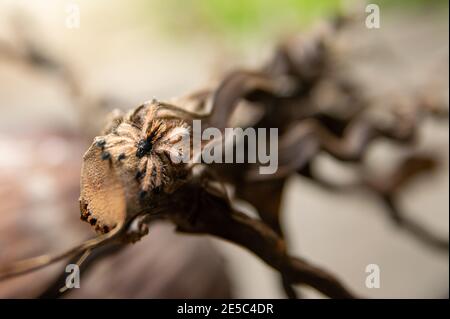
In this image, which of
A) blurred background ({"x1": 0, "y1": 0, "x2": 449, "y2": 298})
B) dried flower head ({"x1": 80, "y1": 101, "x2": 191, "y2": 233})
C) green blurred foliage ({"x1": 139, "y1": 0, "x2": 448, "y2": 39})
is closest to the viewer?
dried flower head ({"x1": 80, "y1": 101, "x2": 191, "y2": 233})

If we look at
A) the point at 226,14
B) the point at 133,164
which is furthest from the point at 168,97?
the point at 226,14

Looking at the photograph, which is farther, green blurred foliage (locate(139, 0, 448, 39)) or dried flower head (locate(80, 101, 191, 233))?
green blurred foliage (locate(139, 0, 448, 39))

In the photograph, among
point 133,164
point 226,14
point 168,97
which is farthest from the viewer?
point 226,14

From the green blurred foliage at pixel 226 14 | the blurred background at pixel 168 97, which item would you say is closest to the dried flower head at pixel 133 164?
the blurred background at pixel 168 97

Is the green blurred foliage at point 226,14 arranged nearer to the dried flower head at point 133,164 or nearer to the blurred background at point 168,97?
the blurred background at point 168,97

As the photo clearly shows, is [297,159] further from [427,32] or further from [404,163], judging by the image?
[427,32]

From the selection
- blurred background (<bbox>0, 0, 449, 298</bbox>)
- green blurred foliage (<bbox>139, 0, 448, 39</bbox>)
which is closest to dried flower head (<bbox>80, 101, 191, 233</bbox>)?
blurred background (<bbox>0, 0, 449, 298</bbox>)

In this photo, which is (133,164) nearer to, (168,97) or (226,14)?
(168,97)

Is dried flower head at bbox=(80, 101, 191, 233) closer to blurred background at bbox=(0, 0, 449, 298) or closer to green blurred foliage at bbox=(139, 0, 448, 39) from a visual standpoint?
blurred background at bbox=(0, 0, 449, 298)
